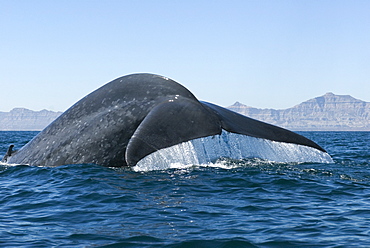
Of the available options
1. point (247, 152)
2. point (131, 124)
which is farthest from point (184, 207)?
point (247, 152)

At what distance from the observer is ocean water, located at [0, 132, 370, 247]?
5672 mm

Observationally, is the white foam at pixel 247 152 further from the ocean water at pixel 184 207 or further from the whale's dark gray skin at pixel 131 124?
the whale's dark gray skin at pixel 131 124

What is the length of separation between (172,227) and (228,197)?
6.27 feet

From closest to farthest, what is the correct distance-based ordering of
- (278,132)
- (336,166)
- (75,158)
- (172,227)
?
(172,227), (278,132), (75,158), (336,166)

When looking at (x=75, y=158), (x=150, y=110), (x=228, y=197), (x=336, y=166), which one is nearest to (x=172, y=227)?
(x=228, y=197)

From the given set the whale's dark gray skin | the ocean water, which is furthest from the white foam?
the whale's dark gray skin

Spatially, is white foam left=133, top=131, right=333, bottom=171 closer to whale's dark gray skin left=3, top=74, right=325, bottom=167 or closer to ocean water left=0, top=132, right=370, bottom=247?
ocean water left=0, top=132, right=370, bottom=247

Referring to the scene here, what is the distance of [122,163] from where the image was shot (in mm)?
8914

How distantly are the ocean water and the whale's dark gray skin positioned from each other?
327 millimetres

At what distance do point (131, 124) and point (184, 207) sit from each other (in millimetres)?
2459

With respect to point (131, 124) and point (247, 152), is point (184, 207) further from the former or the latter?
point (247, 152)

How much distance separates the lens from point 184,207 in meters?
6.96

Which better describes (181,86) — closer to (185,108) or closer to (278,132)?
(185,108)

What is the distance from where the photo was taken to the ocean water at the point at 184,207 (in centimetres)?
567
